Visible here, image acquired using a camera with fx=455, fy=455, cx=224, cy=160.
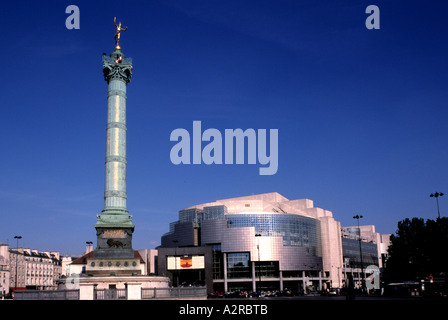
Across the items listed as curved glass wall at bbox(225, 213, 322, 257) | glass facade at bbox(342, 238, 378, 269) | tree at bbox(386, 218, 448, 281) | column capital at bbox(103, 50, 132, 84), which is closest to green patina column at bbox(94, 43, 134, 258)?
column capital at bbox(103, 50, 132, 84)

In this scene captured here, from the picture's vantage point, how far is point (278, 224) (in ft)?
444

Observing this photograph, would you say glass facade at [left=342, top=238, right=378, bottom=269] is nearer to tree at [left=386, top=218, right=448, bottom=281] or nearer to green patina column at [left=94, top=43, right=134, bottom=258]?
tree at [left=386, top=218, right=448, bottom=281]

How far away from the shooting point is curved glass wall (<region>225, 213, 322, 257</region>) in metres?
132

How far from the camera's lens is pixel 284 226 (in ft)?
446

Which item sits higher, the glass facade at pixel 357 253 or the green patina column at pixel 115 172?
the green patina column at pixel 115 172

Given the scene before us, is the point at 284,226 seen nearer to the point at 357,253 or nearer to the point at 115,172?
the point at 357,253

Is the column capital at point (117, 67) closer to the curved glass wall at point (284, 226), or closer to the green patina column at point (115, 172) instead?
the green patina column at point (115, 172)

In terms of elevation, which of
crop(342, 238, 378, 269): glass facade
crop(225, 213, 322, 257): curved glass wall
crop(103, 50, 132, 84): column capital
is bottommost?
crop(342, 238, 378, 269): glass facade

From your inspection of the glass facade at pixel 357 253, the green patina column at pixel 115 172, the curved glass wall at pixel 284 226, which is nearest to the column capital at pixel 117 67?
the green patina column at pixel 115 172

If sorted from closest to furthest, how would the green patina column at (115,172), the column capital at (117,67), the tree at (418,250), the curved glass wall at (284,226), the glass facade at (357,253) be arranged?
the green patina column at (115,172) → the column capital at (117,67) → the tree at (418,250) → the curved glass wall at (284,226) → the glass facade at (357,253)

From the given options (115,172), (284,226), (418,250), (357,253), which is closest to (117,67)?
(115,172)

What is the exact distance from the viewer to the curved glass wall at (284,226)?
132000 mm
